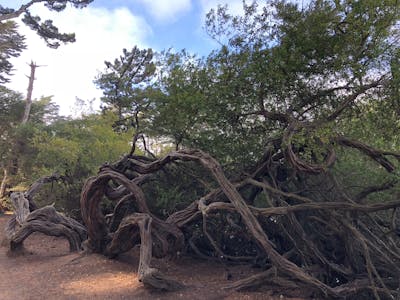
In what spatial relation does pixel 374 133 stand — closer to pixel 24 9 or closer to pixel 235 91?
pixel 235 91

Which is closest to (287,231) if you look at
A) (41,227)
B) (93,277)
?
(93,277)

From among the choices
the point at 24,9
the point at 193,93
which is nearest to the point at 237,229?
the point at 193,93

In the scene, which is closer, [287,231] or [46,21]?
[287,231]

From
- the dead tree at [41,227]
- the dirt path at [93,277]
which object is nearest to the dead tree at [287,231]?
the dirt path at [93,277]

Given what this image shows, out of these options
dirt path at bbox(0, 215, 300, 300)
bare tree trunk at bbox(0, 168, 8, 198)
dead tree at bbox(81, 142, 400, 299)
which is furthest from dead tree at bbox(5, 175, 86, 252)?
bare tree trunk at bbox(0, 168, 8, 198)

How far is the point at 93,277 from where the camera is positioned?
21.1ft

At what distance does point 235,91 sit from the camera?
21.7 feet

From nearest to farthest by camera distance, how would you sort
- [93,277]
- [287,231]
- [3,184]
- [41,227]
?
[93,277], [287,231], [41,227], [3,184]

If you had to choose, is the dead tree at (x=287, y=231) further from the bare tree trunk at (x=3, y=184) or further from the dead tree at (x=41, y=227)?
the bare tree trunk at (x=3, y=184)

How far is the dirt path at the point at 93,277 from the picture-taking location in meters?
5.61

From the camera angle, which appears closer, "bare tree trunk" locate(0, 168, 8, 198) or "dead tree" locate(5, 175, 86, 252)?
"dead tree" locate(5, 175, 86, 252)

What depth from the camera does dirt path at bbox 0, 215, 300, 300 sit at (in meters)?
5.61

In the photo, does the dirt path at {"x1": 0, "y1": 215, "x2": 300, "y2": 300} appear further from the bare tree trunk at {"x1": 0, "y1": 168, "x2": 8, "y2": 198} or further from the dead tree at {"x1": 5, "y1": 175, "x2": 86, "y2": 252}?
the bare tree trunk at {"x1": 0, "y1": 168, "x2": 8, "y2": 198}

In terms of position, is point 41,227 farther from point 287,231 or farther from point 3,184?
point 3,184
